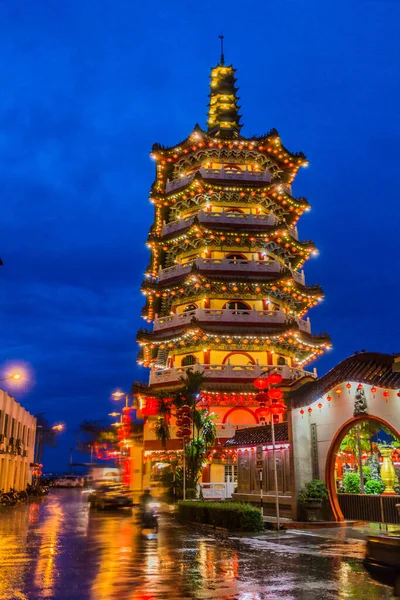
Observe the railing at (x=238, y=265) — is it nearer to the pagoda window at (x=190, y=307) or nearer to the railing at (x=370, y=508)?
the pagoda window at (x=190, y=307)

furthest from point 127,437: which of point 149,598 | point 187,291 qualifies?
point 149,598

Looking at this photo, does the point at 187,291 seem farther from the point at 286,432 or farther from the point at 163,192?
the point at 286,432

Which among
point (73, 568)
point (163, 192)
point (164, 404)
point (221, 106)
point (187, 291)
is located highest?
point (221, 106)

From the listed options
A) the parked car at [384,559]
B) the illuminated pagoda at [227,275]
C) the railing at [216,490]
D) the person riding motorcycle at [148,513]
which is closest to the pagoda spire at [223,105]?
the illuminated pagoda at [227,275]

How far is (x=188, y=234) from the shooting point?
4691 cm

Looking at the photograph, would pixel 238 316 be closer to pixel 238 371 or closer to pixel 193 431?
pixel 238 371

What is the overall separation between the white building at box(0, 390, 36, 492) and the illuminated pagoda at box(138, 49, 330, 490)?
1079 cm

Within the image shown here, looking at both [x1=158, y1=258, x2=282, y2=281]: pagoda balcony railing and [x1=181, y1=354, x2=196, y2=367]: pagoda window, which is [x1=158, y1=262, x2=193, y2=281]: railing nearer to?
[x1=158, y1=258, x2=282, y2=281]: pagoda balcony railing

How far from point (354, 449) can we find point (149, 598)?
19.5 m

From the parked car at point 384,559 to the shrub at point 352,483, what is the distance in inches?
490

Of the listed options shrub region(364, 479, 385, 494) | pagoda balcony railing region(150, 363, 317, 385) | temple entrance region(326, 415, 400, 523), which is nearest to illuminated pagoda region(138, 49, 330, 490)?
pagoda balcony railing region(150, 363, 317, 385)

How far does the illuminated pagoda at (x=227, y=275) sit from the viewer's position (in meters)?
42.7

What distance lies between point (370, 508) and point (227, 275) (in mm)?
25510

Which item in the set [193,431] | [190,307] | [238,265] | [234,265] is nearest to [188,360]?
[190,307]
